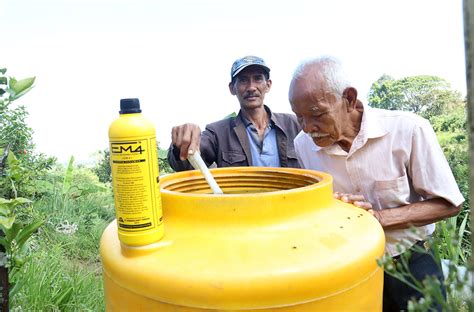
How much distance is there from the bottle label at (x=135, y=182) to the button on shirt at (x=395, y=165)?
1.06 metres

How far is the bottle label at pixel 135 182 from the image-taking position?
37.3 inches

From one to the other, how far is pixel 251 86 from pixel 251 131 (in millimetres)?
413

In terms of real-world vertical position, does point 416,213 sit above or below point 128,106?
below

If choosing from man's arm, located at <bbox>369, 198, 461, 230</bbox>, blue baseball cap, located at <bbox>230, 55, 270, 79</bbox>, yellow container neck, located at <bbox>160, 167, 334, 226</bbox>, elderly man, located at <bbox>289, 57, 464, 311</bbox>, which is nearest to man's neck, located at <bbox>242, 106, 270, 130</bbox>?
blue baseball cap, located at <bbox>230, 55, 270, 79</bbox>

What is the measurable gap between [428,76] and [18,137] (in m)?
10.5

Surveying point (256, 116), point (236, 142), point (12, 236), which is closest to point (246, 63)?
point (256, 116)

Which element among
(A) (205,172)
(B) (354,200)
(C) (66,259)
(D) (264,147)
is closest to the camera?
(A) (205,172)

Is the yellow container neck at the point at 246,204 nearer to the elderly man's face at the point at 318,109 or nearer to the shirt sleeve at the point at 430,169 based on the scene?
the elderly man's face at the point at 318,109

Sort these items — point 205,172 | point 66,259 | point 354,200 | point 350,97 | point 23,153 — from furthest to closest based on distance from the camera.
A: point 23,153 < point 66,259 < point 350,97 < point 354,200 < point 205,172

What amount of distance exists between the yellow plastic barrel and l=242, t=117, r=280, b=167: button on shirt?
208cm

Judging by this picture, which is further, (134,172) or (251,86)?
(251,86)

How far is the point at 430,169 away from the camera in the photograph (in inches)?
63.6

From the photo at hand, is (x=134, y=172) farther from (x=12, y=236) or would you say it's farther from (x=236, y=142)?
(x=236, y=142)

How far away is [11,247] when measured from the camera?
175cm
